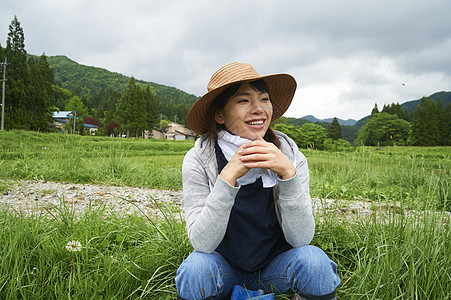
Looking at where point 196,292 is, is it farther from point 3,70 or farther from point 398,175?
point 3,70

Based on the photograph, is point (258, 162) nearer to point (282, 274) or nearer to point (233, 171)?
point (233, 171)

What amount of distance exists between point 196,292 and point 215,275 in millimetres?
115

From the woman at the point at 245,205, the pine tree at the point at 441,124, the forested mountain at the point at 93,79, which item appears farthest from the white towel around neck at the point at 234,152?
the forested mountain at the point at 93,79

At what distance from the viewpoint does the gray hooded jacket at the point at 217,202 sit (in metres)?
1.24

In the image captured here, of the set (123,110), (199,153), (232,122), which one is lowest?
(199,153)

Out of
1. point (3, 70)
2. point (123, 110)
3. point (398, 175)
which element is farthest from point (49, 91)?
point (398, 175)

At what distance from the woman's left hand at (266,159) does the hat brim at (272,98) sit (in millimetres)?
398

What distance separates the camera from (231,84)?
1475mm

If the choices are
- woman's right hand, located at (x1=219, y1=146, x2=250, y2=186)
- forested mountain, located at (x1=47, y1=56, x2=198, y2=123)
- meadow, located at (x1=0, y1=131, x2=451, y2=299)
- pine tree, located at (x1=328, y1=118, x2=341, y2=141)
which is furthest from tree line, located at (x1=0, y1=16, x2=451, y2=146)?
forested mountain, located at (x1=47, y1=56, x2=198, y2=123)

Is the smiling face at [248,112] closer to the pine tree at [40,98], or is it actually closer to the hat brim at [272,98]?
the hat brim at [272,98]

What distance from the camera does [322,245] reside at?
76.9 inches

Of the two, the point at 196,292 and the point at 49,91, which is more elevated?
the point at 49,91

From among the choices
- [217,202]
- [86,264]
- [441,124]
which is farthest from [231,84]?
[441,124]

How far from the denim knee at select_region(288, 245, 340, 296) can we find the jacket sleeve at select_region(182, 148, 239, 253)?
1.31 ft
